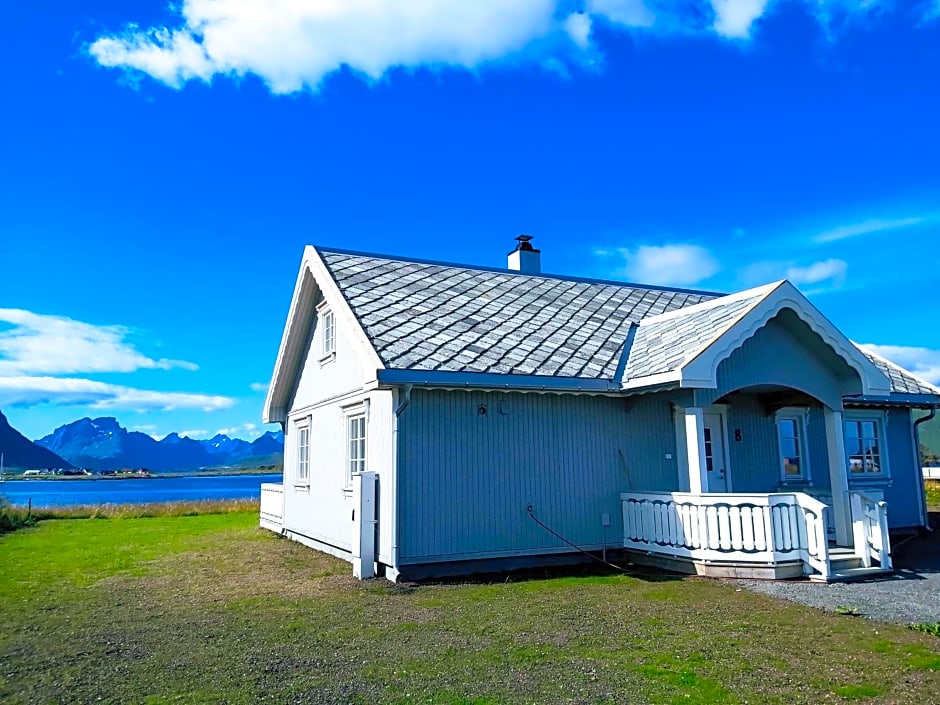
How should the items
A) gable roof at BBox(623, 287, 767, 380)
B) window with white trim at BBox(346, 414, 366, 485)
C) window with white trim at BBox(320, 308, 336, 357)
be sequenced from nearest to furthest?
gable roof at BBox(623, 287, 767, 380) → window with white trim at BBox(346, 414, 366, 485) → window with white trim at BBox(320, 308, 336, 357)

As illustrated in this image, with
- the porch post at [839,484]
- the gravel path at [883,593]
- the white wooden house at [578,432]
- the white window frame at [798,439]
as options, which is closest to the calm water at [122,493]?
the white wooden house at [578,432]

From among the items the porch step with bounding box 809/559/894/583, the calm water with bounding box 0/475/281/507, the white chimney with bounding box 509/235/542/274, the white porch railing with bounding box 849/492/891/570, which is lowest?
the calm water with bounding box 0/475/281/507

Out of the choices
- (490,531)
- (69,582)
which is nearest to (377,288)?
(490,531)

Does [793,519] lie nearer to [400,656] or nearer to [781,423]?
[781,423]

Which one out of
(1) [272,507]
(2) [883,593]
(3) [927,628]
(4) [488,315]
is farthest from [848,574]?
(1) [272,507]

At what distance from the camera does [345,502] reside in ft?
40.0

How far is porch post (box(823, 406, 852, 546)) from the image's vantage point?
37.1ft

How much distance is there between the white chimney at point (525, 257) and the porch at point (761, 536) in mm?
8174

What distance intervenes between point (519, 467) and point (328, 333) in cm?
524

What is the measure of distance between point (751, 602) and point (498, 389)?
4237 millimetres

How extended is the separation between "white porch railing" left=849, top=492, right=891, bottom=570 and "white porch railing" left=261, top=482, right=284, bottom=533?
38.0ft

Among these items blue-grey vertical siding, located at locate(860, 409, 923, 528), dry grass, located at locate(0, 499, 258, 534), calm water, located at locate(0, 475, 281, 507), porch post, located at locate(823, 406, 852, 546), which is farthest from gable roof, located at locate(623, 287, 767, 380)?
calm water, located at locate(0, 475, 281, 507)

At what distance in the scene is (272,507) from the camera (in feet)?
57.4

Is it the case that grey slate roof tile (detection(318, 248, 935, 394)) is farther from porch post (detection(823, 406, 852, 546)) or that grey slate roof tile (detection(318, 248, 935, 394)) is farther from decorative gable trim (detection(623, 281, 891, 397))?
porch post (detection(823, 406, 852, 546))
